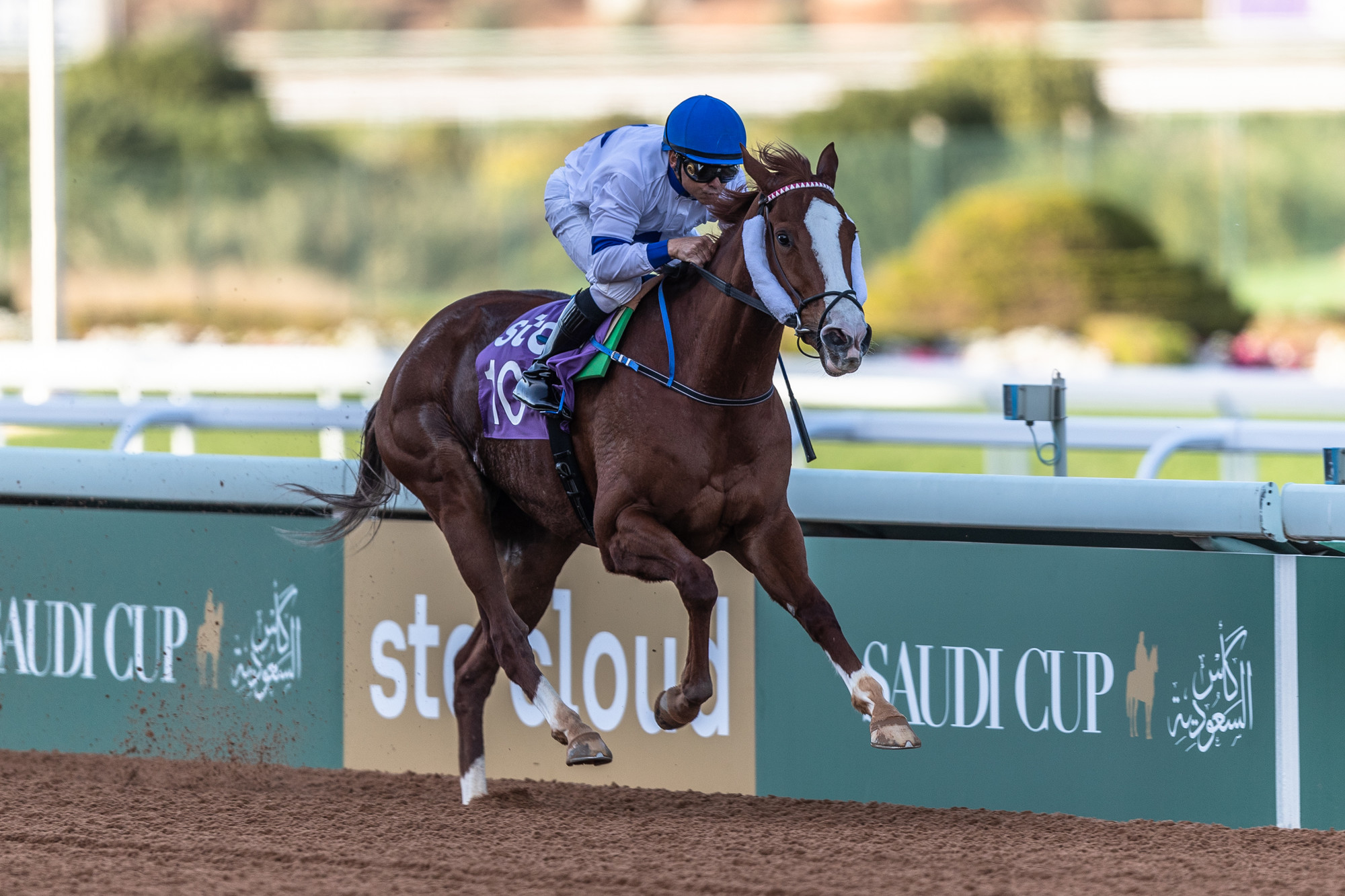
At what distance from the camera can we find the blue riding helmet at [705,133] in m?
4.22

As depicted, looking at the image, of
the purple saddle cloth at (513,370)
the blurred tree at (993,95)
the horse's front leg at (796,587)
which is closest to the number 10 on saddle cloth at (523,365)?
the purple saddle cloth at (513,370)

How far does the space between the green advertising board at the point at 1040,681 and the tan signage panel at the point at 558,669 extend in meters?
0.11

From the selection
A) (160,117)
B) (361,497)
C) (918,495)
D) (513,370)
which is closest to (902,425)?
(918,495)

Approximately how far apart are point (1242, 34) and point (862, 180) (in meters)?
17.1

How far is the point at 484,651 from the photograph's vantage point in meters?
4.78

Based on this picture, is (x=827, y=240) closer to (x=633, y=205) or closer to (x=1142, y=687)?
(x=633, y=205)

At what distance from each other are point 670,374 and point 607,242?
1.19 feet

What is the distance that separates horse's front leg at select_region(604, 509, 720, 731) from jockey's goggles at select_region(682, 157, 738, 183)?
0.84 metres

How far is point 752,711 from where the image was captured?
15.4 ft

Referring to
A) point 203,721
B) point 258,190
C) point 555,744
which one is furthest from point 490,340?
point 258,190

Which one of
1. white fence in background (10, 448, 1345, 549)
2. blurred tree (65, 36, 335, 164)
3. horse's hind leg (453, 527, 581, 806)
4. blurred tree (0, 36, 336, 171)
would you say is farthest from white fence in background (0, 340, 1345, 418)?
blurred tree (65, 36, 335, 164)

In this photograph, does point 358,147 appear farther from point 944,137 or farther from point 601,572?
point 601,572

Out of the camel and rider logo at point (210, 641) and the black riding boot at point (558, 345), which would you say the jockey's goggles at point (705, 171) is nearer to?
the black riding boot at point (558, 345)

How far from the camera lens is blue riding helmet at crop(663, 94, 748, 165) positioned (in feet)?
13.9
